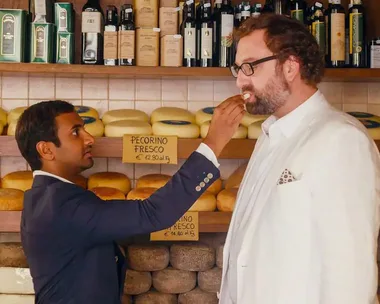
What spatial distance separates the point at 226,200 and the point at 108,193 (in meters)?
0.48

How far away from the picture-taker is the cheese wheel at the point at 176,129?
226cm

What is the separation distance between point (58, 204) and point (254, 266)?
555 mm

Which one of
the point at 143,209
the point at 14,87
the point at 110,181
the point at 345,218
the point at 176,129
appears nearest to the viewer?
the point at 345,218

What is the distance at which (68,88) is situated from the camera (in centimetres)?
262

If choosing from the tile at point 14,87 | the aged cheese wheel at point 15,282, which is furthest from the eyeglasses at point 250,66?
the tile at point 14,87

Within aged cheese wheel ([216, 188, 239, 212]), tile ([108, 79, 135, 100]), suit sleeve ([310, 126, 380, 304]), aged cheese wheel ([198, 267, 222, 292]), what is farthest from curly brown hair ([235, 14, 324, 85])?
tile ([108, 79, 135, 100])

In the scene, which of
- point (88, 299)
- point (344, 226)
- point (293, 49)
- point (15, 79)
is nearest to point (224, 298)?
point (88, 299)

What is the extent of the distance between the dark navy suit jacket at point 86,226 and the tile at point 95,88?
104 centimetres

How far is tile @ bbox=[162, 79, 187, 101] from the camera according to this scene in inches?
104

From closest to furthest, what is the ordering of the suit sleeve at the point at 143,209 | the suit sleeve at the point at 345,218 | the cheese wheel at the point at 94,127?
the suit sleeve at the point at 345,218 < the suit sleeve at the point at 143,209 < the cheese wheel at the point at 94,127

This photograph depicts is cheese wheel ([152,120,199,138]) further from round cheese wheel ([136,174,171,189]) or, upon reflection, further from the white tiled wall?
the white tiled wall

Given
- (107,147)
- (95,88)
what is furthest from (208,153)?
(95,88)

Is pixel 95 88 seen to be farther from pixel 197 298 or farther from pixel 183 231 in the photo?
pixel 197 298

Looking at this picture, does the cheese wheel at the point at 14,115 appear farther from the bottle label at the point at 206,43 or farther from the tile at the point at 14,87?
the bottle label at the point at 206,43
